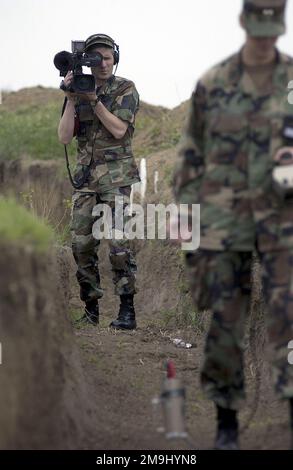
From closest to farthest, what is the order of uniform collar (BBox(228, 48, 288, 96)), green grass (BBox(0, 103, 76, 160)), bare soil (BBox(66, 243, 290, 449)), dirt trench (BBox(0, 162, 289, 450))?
dirt trench (BBox(0, 162, 289, 450))
uniform collar (BBox(228, 48, 288, 96))
bare soil (BBox(66, 243, 290, 449))
green grass (BBox(0, 103, 76, 160))

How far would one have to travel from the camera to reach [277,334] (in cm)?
532

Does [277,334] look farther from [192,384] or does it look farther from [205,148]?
[192,384]

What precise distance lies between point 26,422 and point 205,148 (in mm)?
1605

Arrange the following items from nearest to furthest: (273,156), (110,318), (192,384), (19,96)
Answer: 1. (273,156)
2. (192,384)
3. (110,318)
4. (19,96)

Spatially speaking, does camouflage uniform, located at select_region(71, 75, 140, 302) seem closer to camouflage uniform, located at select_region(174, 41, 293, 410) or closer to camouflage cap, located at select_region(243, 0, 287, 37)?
camouflage uniform, located at select_region(174, 41, 293, 410)

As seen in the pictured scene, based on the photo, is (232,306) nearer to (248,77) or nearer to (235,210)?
(235,210)

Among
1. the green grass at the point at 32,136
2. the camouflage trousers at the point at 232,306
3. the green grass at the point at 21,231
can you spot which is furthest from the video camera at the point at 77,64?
the green grass at the point at 32,136

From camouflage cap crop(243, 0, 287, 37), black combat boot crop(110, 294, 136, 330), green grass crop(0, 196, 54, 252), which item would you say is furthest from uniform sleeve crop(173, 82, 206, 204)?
black combat boot crop(110, 294, 136, 330)

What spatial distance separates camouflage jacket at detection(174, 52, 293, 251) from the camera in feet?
17.7

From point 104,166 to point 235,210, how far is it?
3.80 meters
